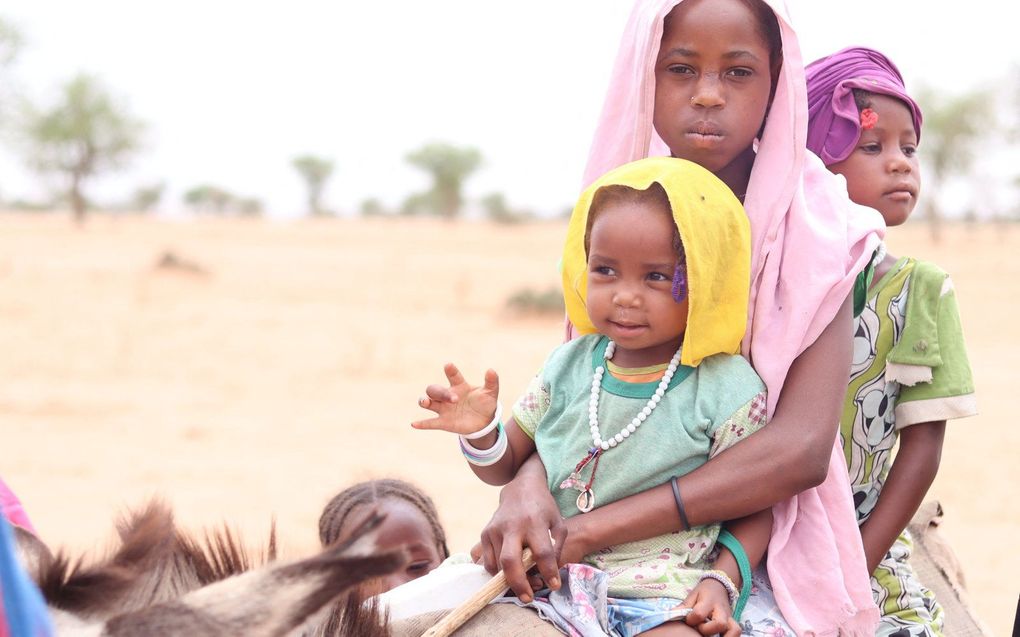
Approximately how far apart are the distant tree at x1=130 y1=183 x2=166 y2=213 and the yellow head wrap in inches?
2400

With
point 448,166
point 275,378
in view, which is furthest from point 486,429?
point 448,166

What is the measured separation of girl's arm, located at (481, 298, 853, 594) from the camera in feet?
7.55

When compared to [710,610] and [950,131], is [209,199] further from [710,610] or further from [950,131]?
[710,610]

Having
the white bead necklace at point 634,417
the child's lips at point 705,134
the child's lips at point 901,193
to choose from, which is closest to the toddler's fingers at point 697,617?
the white bead necklace at point 634,417

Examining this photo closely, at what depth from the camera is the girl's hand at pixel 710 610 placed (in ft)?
7.18

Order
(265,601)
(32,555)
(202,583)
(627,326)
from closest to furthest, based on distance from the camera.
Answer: (265,601) → (32,555) → (202,583) → (627,326)

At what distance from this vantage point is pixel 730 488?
7.55ft

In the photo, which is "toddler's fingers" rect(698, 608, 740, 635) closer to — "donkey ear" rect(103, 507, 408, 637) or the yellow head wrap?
the yellow head wrap

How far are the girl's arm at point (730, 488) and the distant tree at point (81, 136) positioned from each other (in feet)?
147

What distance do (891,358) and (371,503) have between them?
1977 millimetres

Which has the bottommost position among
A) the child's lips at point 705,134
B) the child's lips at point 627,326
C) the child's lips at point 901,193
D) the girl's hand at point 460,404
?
the girl's hand at point 460,404

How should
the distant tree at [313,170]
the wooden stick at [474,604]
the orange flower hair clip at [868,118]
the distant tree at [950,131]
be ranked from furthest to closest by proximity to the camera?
the distant tree at [313,170] < the distant tree at [950,131] < the orange flower hair clip at [868,118] < the wooden stick at [474,604]

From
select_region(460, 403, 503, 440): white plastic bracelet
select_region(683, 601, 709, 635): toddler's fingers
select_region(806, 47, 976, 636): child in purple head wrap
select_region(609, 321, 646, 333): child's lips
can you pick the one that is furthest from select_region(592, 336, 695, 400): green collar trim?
select_region(806, 47, 976, 636): child in purple head wrap

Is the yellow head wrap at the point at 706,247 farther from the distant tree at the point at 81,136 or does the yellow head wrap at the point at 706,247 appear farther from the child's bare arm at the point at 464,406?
the distant tree at the point at 81,136
